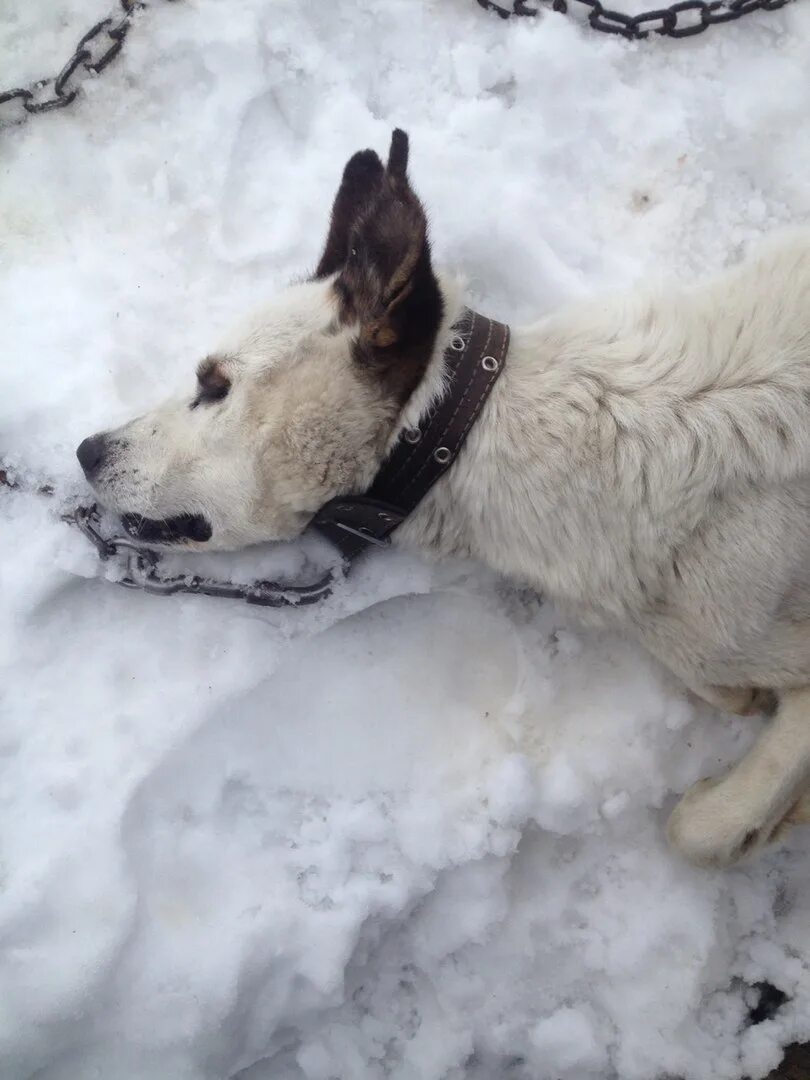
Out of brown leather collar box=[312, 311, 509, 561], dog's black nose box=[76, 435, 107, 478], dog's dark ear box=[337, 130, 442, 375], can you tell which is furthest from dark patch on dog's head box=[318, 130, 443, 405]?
dog's black nose box=[76, 435, 107, 478]

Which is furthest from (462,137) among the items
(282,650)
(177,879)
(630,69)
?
(177,879)

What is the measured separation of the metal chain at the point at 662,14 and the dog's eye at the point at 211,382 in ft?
7.89

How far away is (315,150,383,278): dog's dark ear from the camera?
286 cm

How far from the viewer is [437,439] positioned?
285cm

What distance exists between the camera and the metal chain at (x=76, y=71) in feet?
12.5

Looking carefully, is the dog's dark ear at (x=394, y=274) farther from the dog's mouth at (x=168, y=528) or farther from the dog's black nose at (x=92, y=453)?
the dog's black nose at (x=92, y=453)

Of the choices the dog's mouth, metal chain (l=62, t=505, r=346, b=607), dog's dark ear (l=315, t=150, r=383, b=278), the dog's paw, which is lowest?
the dog's paw

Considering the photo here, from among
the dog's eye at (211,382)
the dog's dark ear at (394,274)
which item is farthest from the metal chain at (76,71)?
the dog's dark ear at (394,274)

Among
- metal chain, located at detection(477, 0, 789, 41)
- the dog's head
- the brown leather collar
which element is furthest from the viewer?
metal chain, located at detection(477, 0, 789, 41)

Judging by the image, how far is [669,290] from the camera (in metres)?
3.08

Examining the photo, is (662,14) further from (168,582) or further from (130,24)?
(168,582)

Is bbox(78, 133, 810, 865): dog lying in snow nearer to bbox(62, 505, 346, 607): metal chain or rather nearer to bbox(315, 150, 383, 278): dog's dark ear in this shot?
bbox(315, 150, 383, 278): dog's dark ear

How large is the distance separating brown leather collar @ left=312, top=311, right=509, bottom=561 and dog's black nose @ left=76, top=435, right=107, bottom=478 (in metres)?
0.88

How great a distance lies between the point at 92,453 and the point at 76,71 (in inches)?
83.2
